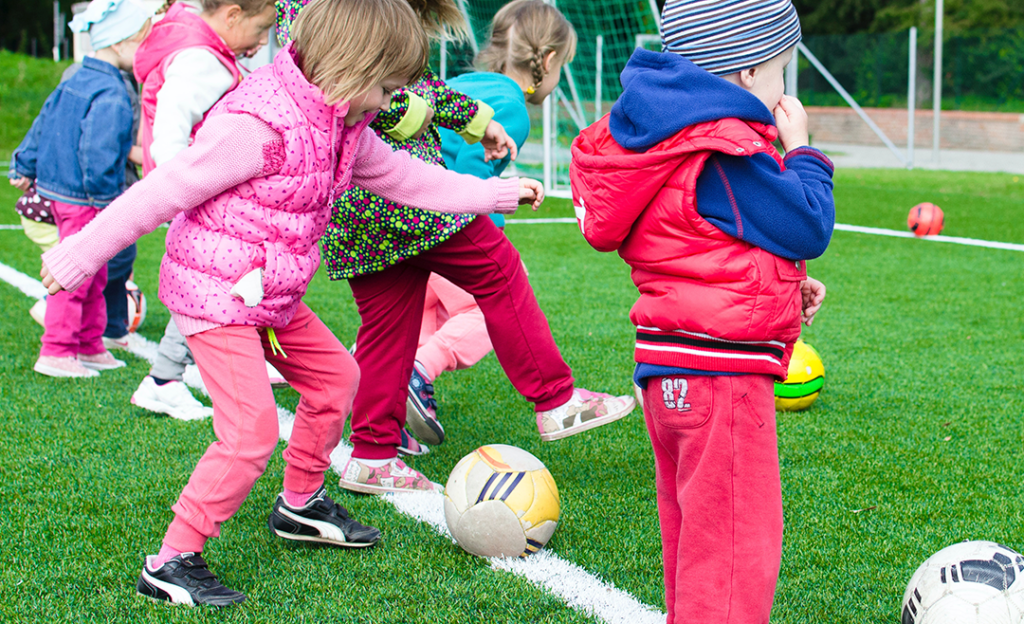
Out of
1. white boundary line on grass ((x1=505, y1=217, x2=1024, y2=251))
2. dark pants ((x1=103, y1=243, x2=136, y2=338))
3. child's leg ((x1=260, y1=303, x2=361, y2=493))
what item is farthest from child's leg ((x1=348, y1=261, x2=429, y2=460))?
white boundary line on grass ((x1=505, y1=217, x2=1024, y2=251))

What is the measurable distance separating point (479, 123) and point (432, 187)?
17.2 inches

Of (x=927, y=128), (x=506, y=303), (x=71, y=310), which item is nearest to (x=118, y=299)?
(x=71, y=310)

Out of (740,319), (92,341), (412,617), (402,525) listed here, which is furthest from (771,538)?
(92,341)

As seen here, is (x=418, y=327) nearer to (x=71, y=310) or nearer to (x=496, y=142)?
(x=496, y=142)

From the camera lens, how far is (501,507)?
289cm

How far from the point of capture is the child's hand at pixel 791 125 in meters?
2.04

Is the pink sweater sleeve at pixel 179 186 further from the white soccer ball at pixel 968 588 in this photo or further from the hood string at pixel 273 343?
the white soccer ball at pixel 968 588

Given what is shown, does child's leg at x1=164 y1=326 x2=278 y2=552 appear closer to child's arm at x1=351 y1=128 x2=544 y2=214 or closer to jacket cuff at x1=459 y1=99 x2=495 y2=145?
child's arm at x1=351 y1=128 x2=544 y2=214

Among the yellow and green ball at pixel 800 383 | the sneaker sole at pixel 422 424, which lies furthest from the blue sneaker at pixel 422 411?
the yellow and green ball at pixel 800 383

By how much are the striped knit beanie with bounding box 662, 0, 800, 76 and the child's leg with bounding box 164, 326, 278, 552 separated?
1.43m

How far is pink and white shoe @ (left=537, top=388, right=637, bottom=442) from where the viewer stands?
3.61m

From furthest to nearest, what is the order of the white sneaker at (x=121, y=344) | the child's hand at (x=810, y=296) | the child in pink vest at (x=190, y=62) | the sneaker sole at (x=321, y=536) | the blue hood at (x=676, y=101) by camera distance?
1. the white sneaker at (x=121, y=344)
2. the child in pink vest at (x=190, y=62)
3. the sneaker sole at (x=321, y=536)
4. the child's hand at (x=810, y=296)
5. the blue hood at (x=676, y=101)

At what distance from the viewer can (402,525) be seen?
3.18 m

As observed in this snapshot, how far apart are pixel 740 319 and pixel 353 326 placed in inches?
176
